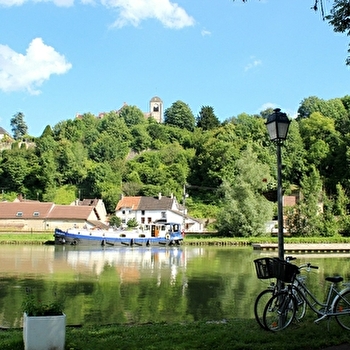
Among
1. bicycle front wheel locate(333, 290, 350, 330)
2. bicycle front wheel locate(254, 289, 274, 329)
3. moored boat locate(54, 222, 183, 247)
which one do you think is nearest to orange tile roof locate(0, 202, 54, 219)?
moored boat locate(54, 222, 183, 247)

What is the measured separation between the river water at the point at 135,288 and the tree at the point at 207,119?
86348 millimetres

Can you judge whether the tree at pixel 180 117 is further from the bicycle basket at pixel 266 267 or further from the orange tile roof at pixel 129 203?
the bicycle basket at pixel 266 267

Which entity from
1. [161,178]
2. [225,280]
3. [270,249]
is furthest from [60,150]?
[225,280]

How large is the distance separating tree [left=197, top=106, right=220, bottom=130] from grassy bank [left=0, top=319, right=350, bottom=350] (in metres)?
108

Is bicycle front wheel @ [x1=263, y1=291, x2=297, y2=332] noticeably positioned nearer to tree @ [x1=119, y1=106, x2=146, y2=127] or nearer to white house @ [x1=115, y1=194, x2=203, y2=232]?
white house @ [x1=115, y1=194, x2=203, y2=232]

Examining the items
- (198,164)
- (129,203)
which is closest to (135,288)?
(129,203)

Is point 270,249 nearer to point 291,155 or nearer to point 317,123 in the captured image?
point 291,155

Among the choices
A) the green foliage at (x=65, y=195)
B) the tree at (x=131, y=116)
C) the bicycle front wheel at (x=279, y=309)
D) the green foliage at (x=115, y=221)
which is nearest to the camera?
the bicycle front wheel at (x=279, y=309)

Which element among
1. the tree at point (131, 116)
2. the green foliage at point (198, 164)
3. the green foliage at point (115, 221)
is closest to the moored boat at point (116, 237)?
the green foliage at point (198, 164)

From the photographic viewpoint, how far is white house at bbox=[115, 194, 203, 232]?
7181cm

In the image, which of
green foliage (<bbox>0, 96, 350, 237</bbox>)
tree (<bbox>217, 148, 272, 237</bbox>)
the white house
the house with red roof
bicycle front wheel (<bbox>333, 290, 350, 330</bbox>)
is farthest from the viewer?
the white house

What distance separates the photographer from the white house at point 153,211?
7181 cm

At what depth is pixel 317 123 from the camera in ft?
290

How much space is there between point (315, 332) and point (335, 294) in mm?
1101
